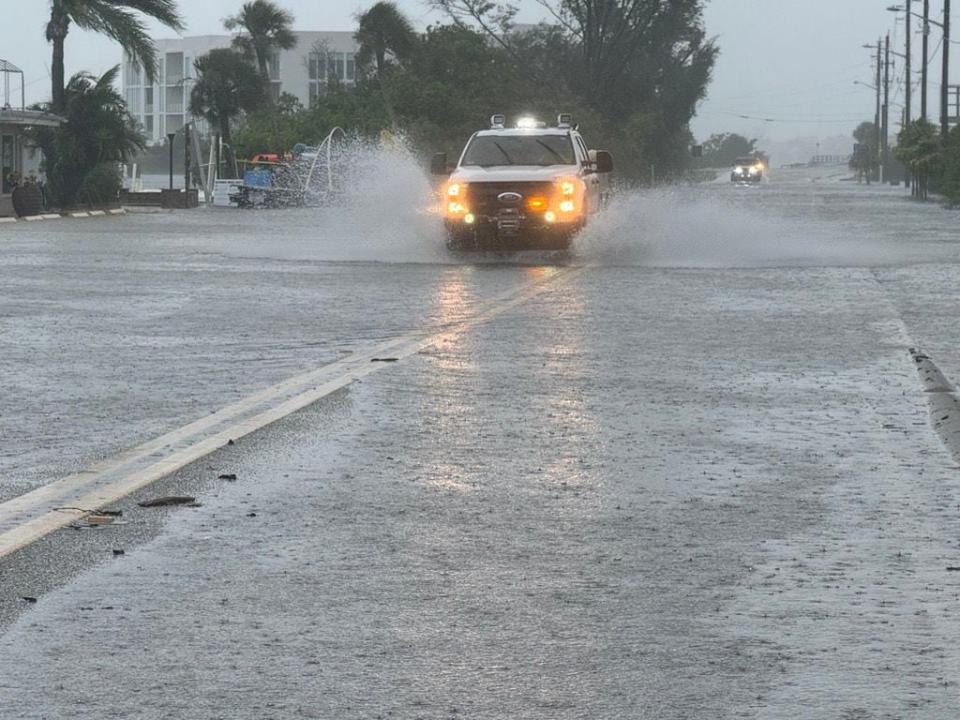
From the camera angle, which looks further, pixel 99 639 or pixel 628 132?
pixel 628 132

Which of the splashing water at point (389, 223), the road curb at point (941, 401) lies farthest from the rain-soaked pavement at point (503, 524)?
the splashing water at point (389, 223)

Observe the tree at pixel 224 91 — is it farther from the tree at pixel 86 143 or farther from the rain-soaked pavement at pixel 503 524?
the rain-soaked pavement at pixel 503 524

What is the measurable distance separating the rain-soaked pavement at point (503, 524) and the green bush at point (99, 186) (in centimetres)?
3879

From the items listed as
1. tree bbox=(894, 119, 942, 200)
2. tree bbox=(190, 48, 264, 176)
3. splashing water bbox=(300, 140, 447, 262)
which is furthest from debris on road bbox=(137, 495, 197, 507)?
tree bbox=(190, 48, 264, 176)

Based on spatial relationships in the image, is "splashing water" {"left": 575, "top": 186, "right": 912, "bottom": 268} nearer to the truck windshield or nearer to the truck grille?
the truck grille

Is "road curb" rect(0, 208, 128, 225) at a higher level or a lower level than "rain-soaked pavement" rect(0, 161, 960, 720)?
lower

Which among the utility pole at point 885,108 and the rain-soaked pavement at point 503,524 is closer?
the rain-soaked pavement at point 503,524

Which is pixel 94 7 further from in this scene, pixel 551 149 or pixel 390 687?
pixel 390 687

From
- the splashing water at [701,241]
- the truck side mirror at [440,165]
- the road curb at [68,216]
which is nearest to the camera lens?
the splashing water at [701,241]

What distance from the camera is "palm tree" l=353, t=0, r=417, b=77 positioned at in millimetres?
109750

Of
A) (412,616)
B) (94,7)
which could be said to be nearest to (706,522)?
(412,616)

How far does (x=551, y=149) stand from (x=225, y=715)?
80.9 ft

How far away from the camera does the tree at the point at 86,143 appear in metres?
56.6

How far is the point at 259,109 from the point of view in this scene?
9788 cm
